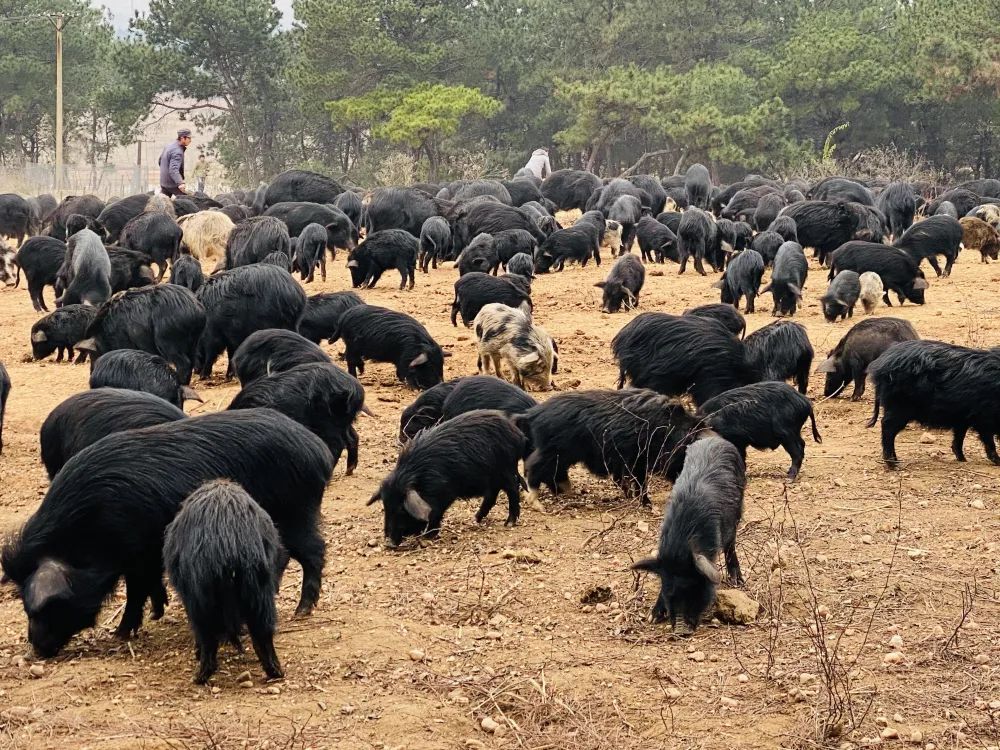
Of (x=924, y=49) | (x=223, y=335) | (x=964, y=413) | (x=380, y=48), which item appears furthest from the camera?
(x=380, y=48)

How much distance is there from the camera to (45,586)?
5164 millimetres

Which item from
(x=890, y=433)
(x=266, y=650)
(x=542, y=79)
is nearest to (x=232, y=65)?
(x=542, y=79)

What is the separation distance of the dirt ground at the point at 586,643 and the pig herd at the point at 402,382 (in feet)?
0.65

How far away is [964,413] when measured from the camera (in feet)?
27.2

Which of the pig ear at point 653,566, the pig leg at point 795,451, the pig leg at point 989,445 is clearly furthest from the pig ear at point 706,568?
the pig leg at point 989,445

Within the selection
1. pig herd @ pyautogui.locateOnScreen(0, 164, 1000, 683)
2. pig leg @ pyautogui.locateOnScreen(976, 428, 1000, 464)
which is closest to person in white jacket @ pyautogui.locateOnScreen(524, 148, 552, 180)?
pig herd @ pyautogui.locateOnScreen(0, 164, 1000, 683)

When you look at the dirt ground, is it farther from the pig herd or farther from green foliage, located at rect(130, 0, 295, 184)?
green foliage, located at rect(130, 0, 295, 184)

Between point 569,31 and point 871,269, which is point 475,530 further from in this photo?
point 569,31

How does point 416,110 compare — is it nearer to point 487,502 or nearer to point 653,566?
point 487,502

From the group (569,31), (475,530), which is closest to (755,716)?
(475,530)

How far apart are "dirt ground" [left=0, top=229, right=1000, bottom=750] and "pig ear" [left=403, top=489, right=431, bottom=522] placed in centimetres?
22

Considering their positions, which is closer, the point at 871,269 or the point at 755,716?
the point at 755,716

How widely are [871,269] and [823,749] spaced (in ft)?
34.5

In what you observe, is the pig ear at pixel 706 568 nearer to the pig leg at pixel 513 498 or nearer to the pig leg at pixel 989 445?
the pig leg at pixel 513 498
